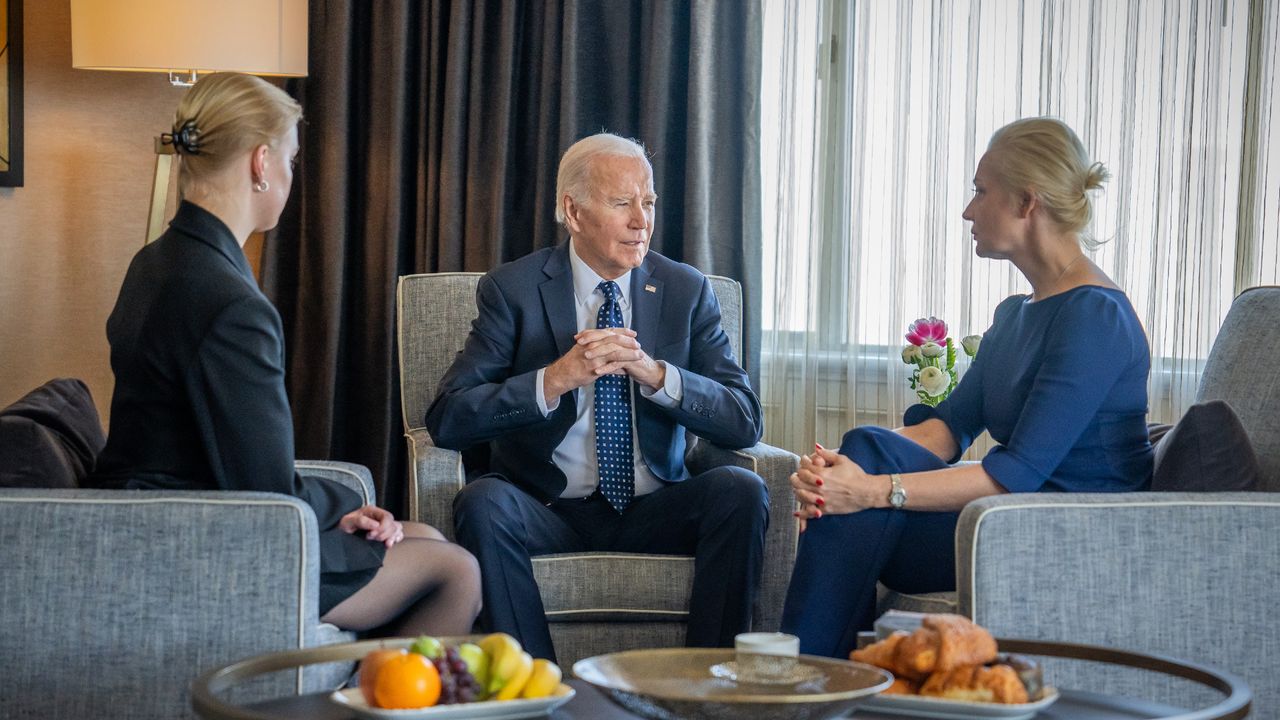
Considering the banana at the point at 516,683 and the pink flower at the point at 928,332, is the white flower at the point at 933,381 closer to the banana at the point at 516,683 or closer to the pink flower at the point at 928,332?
the pink flower at the point at 928,332

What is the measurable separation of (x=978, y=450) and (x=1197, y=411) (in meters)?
1.39

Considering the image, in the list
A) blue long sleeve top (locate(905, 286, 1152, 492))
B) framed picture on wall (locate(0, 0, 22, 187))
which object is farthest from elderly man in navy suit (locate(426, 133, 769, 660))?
framed picture on wall (locate(0, 0, 22, 187))

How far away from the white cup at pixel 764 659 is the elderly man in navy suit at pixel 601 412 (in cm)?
106

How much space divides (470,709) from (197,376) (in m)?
0.87

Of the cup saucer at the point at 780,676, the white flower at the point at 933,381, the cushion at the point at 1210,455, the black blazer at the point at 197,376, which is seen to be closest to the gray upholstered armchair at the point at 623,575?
the white flower at the point at 933,381

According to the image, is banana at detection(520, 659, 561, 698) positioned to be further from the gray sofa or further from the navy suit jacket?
the navy suit jacket

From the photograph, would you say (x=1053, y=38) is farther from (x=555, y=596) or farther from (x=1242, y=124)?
(x=555, y=596)

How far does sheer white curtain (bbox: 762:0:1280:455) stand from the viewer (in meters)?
3.28

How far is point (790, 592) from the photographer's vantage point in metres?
2.34

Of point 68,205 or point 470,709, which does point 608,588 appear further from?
point 68,205

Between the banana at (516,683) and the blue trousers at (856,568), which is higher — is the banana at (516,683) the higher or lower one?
the higher one

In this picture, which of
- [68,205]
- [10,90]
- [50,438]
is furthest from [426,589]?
[10,90]

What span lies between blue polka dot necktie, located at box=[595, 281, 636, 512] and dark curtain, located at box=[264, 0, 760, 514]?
882 mm

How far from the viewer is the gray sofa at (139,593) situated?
1852mm
